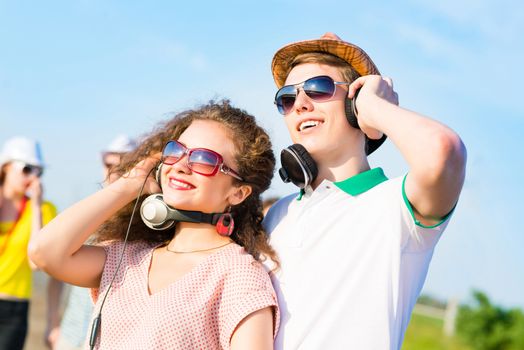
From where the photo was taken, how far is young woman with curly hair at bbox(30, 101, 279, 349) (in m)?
2.81

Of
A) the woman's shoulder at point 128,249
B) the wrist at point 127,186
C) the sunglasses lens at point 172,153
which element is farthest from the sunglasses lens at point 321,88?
the woman's shoulder at point 128,249

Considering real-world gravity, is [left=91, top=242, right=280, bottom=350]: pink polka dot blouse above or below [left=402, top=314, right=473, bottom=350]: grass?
above

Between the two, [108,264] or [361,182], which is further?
[108,264]

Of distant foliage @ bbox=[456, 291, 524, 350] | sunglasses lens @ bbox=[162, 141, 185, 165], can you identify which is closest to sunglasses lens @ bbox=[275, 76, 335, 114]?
sunglasses lens @ bbox=[162, 141, 185, 165]

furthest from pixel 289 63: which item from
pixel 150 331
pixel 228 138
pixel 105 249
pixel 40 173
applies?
pixel 40 173

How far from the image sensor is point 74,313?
6.32 meters

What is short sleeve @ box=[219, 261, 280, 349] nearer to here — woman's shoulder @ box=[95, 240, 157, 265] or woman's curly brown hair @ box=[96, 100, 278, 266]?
woman's curly brown hair @ box=[96, 100, 278, 266]

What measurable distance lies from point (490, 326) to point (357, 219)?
21.1 meters

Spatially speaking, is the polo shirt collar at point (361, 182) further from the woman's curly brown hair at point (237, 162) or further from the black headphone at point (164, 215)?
the black headphone at point (164, 215)

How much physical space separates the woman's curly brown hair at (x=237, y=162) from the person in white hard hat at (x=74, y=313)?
2.27m

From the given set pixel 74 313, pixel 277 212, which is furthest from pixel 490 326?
pixel 277 212

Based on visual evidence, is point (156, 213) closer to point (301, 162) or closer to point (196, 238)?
point (196, 238)

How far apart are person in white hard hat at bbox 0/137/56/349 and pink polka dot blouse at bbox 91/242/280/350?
3.62 meters

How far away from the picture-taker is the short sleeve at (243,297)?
109 inches
